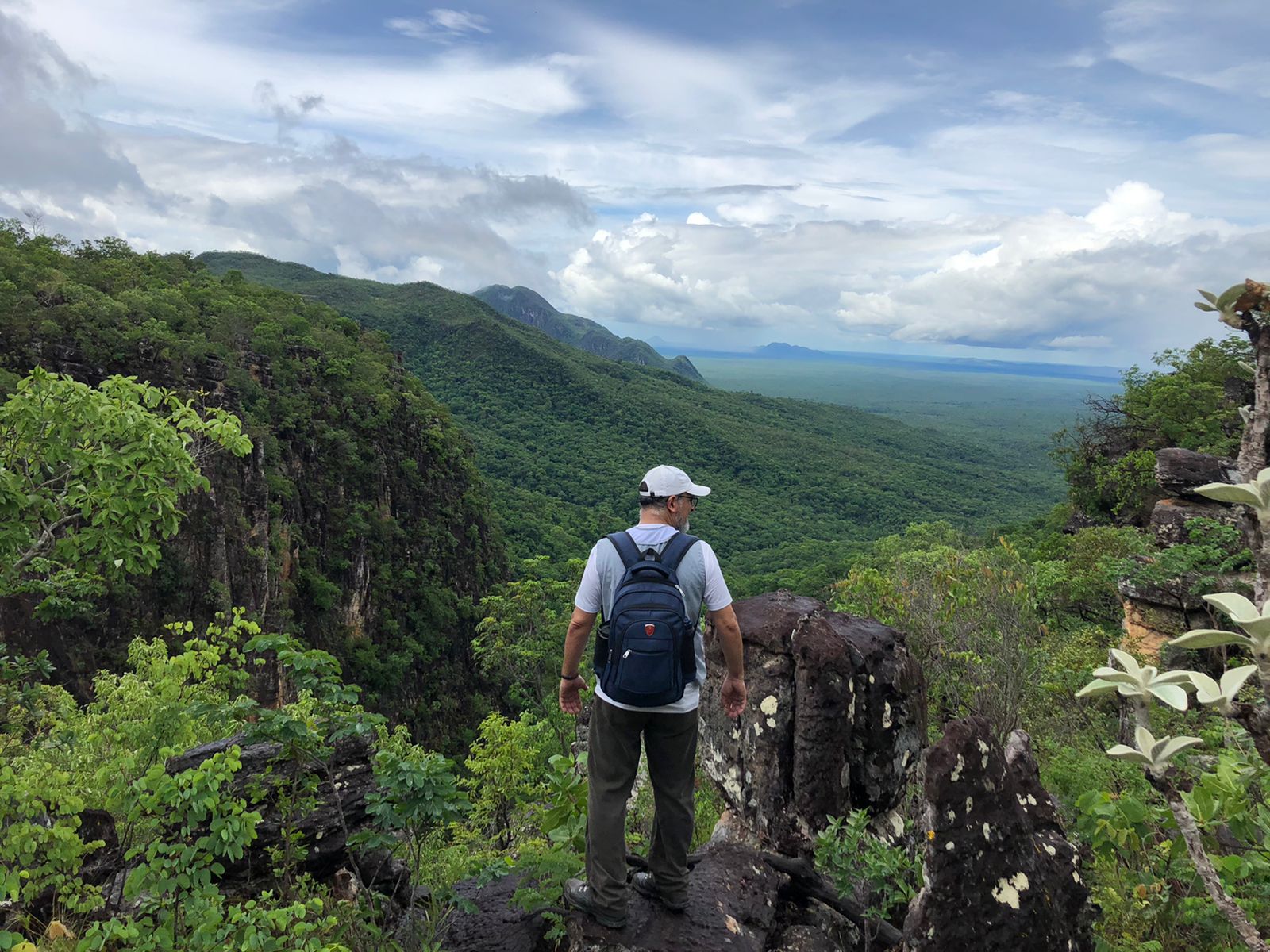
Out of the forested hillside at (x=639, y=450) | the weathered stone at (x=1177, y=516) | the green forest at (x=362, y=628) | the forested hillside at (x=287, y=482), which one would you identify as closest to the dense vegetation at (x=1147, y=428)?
the green forest at (x=362, y=628)

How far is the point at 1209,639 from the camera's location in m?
1.52

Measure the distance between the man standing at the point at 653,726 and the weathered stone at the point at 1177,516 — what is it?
11454 mm

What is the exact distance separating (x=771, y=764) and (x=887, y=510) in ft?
308

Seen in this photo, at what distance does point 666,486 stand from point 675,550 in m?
0.36

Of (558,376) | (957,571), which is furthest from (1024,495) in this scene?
(957,571)

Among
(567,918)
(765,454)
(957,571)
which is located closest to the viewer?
(567,918)

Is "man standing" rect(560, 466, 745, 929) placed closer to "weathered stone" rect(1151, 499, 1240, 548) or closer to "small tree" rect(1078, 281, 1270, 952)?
"small tree" rect(1078, 281, 1270, 952)

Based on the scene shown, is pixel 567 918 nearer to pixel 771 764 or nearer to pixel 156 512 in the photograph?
pixel 771 764

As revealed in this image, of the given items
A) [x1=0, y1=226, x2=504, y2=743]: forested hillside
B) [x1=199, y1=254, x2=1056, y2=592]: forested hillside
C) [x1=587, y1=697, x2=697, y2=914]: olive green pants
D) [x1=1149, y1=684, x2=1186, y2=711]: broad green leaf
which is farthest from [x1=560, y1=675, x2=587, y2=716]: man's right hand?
[x1=199, y1=254, x2=1056, y2=592]: forested hillside

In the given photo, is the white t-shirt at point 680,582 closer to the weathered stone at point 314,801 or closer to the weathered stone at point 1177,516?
the weathered stone at point 314,801

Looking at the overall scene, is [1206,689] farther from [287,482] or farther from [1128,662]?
[287,482]

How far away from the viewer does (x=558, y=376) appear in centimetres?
11200

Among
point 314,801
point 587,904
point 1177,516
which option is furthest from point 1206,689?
point 1177,516

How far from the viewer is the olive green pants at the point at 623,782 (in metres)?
3.44
